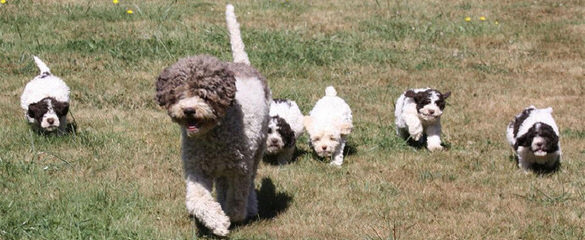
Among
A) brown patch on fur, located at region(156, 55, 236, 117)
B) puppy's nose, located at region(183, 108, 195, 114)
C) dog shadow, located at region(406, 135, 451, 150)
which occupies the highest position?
brown patch on fur, located at region(156, 55, 236, 117)

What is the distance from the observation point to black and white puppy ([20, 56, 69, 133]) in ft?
35.1

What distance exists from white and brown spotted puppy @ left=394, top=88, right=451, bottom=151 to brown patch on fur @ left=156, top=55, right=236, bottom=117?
4.87 meters

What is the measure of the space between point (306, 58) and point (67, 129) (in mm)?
6126

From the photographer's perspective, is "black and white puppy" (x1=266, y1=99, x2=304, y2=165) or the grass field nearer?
the grass field

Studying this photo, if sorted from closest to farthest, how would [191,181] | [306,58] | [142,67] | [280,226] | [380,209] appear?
[191,181]
[280,226]
[380,209]
[142,67]
[306,58]

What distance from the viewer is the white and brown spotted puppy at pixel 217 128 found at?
264 inches

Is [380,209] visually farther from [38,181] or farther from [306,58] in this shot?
[306,58]

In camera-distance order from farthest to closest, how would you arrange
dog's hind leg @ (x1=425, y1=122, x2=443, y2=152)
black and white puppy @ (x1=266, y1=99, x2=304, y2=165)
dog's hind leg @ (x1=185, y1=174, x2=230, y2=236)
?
1. dog's hind leg @ (x1=425, y1=122, x2=443, y2=152)
2. black and white puppy @ (x1=266, y1=99, x2=304, y2=165)
3. dog's hind leg @ (x1=185, y1=174, x2=230, y2=236)

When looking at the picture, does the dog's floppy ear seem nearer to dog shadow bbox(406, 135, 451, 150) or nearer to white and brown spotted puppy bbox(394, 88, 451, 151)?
white and brown spotted puppy bbox(394, 88, 451, 151)

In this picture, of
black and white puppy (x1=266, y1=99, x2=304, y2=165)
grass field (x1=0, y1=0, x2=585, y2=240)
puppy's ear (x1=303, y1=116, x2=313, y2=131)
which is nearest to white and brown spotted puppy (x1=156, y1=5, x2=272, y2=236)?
grass field (x1=0, y1=0, x2=585, y2=240)

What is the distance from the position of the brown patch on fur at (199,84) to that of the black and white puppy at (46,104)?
4.37m

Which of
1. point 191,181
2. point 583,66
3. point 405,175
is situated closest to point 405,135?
point 405,175

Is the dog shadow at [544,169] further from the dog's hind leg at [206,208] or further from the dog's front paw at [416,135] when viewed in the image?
the dog's hind leg at [206,208]

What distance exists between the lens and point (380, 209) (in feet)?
27.6
